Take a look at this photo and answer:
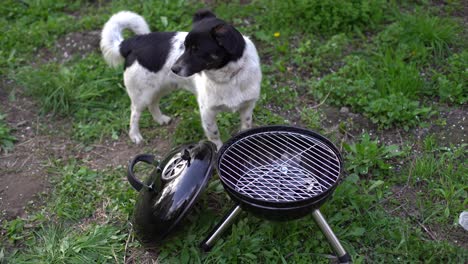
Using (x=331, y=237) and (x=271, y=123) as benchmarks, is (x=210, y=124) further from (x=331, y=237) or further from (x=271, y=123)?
(x=331, y=237)

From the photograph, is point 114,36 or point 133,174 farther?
point 114,36

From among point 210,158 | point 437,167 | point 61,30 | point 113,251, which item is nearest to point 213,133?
point 210,158

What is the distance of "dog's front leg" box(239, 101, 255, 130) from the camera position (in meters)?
3.43

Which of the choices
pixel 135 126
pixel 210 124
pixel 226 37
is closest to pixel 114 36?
pixel 135 126

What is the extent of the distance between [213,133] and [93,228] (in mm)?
998

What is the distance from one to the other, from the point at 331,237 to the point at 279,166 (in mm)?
493

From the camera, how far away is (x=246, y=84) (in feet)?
10.5

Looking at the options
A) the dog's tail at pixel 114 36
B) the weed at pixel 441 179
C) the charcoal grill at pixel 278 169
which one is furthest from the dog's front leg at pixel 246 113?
the weed at pixel 441 179

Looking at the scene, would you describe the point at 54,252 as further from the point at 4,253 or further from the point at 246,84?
the point at 246,84

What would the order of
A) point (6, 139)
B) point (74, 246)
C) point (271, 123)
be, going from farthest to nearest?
point (6, 139) → point (271, 123) → point (74, 246)

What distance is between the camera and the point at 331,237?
2.73m

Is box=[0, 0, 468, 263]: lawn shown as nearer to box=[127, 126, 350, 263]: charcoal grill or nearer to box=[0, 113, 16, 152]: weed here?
box=[0, 113, 16, 152]: weed

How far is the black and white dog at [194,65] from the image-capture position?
2947 mm

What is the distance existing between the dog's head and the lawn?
0.75 m
